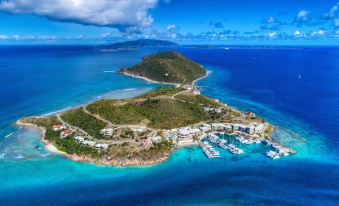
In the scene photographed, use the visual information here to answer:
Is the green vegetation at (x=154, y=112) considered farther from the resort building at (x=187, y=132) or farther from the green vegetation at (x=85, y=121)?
the resort building at (x=187, y=132)

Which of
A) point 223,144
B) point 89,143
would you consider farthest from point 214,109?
point 89,143

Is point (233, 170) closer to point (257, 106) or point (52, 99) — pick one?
point (257, 106)

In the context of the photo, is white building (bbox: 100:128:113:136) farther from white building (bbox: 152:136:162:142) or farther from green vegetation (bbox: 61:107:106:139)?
white building (bbox: 152:136:162:142)

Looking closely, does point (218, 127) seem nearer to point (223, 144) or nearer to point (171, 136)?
point (223, 144)

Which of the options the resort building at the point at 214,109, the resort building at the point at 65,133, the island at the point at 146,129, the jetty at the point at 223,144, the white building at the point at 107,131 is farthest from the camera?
the resort building at the point at 214,109

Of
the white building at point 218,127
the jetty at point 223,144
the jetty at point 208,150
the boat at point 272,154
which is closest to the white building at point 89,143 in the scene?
the jetty at point 208,150

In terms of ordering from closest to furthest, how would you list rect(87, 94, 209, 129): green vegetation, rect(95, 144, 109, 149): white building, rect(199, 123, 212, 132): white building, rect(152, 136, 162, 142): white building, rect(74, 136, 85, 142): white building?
rect(95, 144, 109, 149): white building < rect(74, 136, 85, 142): white building < rect(152, 136, 162, 142): white building < rect(199, 123, 212, 132): white building < rect(87, 94, 209, 129): green vegetation

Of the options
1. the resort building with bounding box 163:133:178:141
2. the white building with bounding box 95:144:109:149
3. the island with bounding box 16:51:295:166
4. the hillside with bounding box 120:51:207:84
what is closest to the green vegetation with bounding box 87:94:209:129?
the island with bounding box 16:51:295:166
